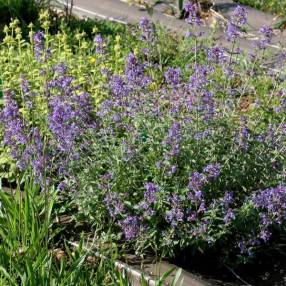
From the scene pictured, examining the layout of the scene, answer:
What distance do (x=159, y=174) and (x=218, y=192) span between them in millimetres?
385

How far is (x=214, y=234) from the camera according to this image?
12.8ft

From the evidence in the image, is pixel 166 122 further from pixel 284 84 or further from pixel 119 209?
pixel 284 84

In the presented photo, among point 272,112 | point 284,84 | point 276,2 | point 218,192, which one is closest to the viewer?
point 218,192

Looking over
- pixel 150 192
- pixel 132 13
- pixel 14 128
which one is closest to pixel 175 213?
pixel 150 192

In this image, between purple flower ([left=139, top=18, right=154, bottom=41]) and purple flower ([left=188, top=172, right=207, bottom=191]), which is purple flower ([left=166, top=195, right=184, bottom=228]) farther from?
purple flower ([left=139, top=18, right=154, bottom=41])

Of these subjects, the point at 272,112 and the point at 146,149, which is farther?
the point at 272,112

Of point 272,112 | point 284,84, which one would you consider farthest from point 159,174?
point 284,84

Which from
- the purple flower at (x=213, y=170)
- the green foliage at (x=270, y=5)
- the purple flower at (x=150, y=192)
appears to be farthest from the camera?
the green foliage at (x=270, y=5)

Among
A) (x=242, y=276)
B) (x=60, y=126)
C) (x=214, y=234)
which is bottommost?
(x=242, y=276)

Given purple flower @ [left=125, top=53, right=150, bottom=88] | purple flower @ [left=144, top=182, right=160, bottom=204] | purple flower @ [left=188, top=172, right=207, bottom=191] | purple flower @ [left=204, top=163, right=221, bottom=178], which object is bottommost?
purple flower @ [left=144, top=182, right=160, bottom=204]

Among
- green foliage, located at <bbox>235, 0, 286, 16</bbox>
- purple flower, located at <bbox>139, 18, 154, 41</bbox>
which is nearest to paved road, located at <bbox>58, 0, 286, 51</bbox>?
green foliage, located at <bbox>235, 0, 286, 16</bbox>

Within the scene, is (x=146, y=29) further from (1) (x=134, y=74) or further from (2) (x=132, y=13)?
(2) (x=132, y=13)

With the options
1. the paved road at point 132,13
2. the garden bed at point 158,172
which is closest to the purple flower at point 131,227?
the garden bed at point 158,172

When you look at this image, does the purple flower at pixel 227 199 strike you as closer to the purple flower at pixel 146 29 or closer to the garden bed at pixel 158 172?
the garden bed at pixel 158 172
